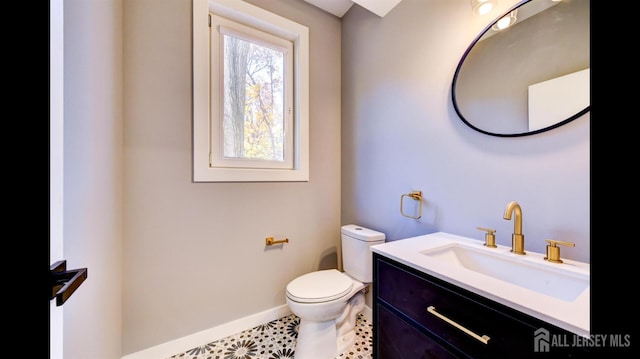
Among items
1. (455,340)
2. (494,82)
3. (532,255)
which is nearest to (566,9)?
(494,82)

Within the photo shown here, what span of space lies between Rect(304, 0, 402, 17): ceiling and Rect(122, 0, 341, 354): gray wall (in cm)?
17

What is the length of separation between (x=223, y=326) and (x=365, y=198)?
1.37 metres

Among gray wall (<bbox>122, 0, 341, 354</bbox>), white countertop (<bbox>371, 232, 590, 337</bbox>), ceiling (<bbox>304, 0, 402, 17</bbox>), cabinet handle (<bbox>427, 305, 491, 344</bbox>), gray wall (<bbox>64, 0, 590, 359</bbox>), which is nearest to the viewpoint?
white countertop (<bbox>371, 232, 590, 337</bbox>)

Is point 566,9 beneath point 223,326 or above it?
above

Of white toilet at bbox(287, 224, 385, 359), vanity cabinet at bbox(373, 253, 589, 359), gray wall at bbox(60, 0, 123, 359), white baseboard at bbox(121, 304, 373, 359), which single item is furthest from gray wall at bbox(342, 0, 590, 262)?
gray wall at bbox(60, 0, 123, 359)

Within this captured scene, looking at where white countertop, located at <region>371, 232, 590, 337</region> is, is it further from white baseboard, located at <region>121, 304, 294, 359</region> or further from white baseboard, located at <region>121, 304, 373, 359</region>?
white baseboard, located at <region>121, 304, 294, 359</region>

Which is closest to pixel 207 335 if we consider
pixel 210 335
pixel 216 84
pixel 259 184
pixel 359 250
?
pixel 210 335

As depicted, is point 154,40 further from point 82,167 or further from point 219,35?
point 82,167

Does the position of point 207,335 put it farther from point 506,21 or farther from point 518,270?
point 506,21

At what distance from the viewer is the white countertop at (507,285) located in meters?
0.54

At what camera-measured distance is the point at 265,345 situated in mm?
1479

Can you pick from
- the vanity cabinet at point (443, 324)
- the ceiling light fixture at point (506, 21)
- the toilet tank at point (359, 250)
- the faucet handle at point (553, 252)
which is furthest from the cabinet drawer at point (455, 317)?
the ceiling light fixture at point (506, 21)

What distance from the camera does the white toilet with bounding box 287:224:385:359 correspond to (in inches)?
52.2

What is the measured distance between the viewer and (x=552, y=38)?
90 cm
